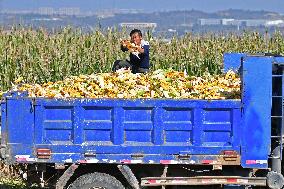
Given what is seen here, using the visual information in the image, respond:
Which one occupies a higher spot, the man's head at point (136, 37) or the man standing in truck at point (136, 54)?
the man's head at point (136, 37)

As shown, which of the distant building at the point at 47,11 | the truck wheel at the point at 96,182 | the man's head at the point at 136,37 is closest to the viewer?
the truck wheel at the point at 96,182

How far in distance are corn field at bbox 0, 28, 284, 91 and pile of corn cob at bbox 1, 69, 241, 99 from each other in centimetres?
428

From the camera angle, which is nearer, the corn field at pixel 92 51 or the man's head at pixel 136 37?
the man's head at pixel 136 37

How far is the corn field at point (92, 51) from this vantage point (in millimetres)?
13758

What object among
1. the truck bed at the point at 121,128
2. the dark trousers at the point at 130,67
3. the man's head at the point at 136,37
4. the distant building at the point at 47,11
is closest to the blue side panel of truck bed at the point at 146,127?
the truck bed at the point at 121,128

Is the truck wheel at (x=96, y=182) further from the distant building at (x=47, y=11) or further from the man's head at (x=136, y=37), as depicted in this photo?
Result: the distant building at (x=47, y=11)

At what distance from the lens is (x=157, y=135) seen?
26.5 feet

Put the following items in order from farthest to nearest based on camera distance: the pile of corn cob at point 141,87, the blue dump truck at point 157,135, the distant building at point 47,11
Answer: the distant building at point 47,11
the pile of corn cob at point 141,87
the blue dump truck at point 157,135

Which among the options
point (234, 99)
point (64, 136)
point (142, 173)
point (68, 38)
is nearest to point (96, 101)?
point (64, 136)

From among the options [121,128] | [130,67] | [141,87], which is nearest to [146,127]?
[121,128]

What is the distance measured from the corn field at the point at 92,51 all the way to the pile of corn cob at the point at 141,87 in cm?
428

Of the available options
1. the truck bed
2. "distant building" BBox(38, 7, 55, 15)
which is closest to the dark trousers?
the truck bed

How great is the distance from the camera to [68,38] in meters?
15.4

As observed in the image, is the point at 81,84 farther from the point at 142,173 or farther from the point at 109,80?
the point at 142,173
